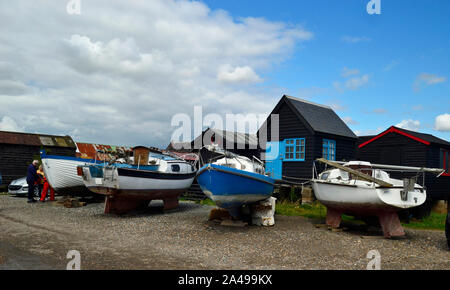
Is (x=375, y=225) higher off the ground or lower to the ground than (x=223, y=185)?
lower

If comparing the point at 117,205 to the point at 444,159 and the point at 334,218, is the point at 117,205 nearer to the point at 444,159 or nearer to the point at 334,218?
the point at 334,218

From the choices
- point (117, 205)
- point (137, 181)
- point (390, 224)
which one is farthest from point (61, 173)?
point (390, 224)

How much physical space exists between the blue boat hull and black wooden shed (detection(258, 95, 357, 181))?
21.8 feet

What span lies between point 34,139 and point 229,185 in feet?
66.8

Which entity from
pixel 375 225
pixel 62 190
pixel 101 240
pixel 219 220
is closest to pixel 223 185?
pixel 219 220

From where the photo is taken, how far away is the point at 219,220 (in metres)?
11.6

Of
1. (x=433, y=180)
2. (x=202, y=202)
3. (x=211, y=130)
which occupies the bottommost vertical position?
(x=202, y=202)

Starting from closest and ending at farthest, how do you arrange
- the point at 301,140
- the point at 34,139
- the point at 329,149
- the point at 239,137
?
the point at 301,140
the point at 329,149
the point at 34,139
the point at 239,137

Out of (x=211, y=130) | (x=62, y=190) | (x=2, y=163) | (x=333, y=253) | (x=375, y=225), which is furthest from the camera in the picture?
(x=211, y=130)

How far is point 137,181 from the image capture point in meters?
12.4

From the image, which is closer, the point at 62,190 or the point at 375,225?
the point at 375,225

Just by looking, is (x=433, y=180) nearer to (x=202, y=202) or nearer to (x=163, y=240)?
(x=202, y=202)

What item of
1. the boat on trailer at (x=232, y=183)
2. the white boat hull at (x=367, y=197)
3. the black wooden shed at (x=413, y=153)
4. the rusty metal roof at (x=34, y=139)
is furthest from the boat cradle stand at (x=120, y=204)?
the rusty metal roof at (x=34, y=139)
